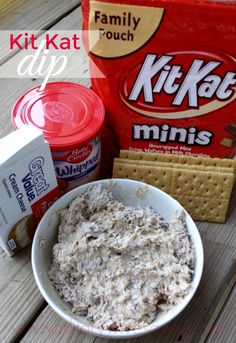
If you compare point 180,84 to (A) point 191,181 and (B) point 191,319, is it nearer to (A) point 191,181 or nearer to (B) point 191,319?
→ (A) point 191,181

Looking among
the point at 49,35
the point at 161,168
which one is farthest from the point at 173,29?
the point at 49,35

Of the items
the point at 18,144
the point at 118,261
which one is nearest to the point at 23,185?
the point at 18,144

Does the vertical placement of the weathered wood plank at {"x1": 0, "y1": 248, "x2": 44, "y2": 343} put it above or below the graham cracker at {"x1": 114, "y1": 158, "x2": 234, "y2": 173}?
below

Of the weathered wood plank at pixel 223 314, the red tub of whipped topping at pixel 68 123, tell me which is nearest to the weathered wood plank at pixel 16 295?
the red tub of whipped topping at pixel 68 123

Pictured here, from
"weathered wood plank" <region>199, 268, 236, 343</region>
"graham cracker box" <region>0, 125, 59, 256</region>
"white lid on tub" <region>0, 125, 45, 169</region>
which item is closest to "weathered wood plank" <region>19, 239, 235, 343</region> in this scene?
"weathered wood plank" <region>199, 268, 236, 343</region>

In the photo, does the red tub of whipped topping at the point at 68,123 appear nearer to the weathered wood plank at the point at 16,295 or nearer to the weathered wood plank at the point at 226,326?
the weathered wood plank at the point at 16,295

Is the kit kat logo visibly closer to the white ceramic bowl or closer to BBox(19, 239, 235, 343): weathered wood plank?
the white ceramic bowl

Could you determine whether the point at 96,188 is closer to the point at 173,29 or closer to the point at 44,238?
the point at 44,238
